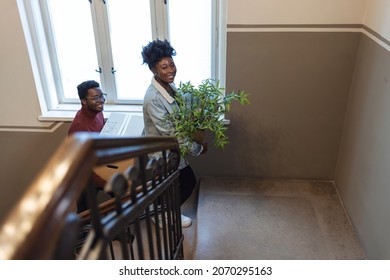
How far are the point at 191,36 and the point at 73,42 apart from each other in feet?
3.68

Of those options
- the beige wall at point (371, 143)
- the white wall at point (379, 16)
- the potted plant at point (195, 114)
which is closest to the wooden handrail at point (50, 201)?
the potted plant at point (195, 114)

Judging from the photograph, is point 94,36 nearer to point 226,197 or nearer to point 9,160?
point 9,160

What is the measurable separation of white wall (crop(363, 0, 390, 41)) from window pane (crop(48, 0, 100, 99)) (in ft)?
7.49

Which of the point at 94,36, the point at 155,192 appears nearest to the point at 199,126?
the point at 155,192

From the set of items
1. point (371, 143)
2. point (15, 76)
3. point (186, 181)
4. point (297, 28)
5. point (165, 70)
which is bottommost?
point (186, 181)

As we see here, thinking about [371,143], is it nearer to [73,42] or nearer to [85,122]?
[85,122]

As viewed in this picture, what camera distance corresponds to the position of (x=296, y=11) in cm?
250

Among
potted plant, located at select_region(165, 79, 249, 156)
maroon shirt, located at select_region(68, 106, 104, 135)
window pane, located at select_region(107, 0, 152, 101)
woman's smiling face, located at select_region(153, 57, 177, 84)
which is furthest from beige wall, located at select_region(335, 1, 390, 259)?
maroon shirt, located at select_region(68, 106, 104, 135)

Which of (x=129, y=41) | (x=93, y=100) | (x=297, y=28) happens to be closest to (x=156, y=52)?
(x=93, y=100)

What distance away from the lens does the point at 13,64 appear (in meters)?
2.93

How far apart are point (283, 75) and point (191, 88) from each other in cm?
85

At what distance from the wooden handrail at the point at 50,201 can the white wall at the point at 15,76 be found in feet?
8.63

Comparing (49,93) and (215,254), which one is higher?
(49,93)

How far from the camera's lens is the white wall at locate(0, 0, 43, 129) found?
278 centimetres
